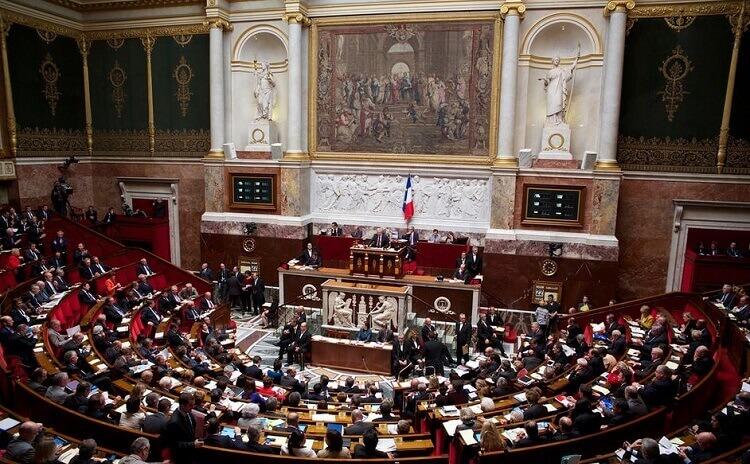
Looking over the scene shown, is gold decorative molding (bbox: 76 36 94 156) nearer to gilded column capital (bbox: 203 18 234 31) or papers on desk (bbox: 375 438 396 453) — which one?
gilded column capital (bbox: 203 18 234 31)

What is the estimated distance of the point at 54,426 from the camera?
7535 mm

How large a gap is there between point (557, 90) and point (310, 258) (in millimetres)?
9989

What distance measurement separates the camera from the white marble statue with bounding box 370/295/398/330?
14.8 m

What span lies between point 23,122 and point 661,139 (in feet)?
73.0

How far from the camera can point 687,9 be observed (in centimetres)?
1614

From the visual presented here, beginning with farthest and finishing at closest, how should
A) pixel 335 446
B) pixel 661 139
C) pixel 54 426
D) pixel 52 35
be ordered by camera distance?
pixel 52 35
pixel 661 139
pixel 54 426
pixel 335 446

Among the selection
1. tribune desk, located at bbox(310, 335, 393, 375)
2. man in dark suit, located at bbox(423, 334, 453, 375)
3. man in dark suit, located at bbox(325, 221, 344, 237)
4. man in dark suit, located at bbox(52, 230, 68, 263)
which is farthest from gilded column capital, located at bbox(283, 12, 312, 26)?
man in dark suit, located at bbox(423, 334, 453, 375)

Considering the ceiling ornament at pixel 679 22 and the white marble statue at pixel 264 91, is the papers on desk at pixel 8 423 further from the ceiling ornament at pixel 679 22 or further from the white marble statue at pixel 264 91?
the ceiling ornament at pixel 679 22

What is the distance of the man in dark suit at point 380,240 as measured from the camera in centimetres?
1761

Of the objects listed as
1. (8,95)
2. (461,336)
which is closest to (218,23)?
(8,95)

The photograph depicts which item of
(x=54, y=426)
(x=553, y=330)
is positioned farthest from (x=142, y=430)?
(x=553, y=330)

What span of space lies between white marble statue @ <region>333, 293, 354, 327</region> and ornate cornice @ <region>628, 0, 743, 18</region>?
12.7 m

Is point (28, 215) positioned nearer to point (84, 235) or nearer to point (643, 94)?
point (84, 235)

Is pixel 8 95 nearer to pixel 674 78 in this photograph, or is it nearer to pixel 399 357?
pixel 399 357
